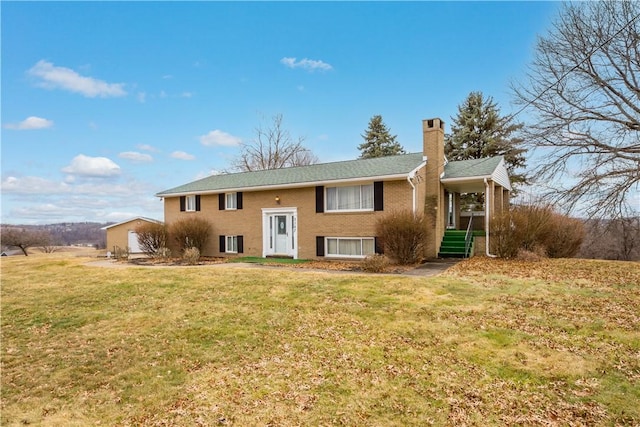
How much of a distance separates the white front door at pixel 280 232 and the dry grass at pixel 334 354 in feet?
24.3

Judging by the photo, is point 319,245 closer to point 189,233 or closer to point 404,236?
point 404,236

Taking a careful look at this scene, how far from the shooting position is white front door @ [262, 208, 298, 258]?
1709 centimetres

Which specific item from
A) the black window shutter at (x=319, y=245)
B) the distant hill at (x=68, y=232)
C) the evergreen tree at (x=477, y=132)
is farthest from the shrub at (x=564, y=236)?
the distant hill at (x=68, y=232)

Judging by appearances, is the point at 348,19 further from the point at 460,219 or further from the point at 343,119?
the point at 460,219

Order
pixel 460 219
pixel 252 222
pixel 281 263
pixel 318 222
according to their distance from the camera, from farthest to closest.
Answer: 1. pixel 460 219
2. pixel 252 222
3. pixel 318 222
4. pixel 281 263

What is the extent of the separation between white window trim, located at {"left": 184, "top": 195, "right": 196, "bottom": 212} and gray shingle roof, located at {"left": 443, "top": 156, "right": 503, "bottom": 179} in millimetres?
13880

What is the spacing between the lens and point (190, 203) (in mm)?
21109

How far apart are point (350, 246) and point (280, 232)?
156 inches

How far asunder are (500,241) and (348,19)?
37.0ft

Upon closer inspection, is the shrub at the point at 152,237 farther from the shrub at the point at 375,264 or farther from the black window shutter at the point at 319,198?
the shrub at the point at 375,264

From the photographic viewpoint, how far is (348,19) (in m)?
15.6

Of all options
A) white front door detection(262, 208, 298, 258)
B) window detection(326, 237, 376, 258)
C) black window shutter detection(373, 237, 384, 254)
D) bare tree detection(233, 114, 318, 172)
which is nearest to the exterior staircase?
black window shutter detection(373, 237, 384, 254)

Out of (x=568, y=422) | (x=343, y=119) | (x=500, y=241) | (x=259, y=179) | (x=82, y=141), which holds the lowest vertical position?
Result: (x=568, y=422)

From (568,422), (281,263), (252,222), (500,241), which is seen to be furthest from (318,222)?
(568,422)
